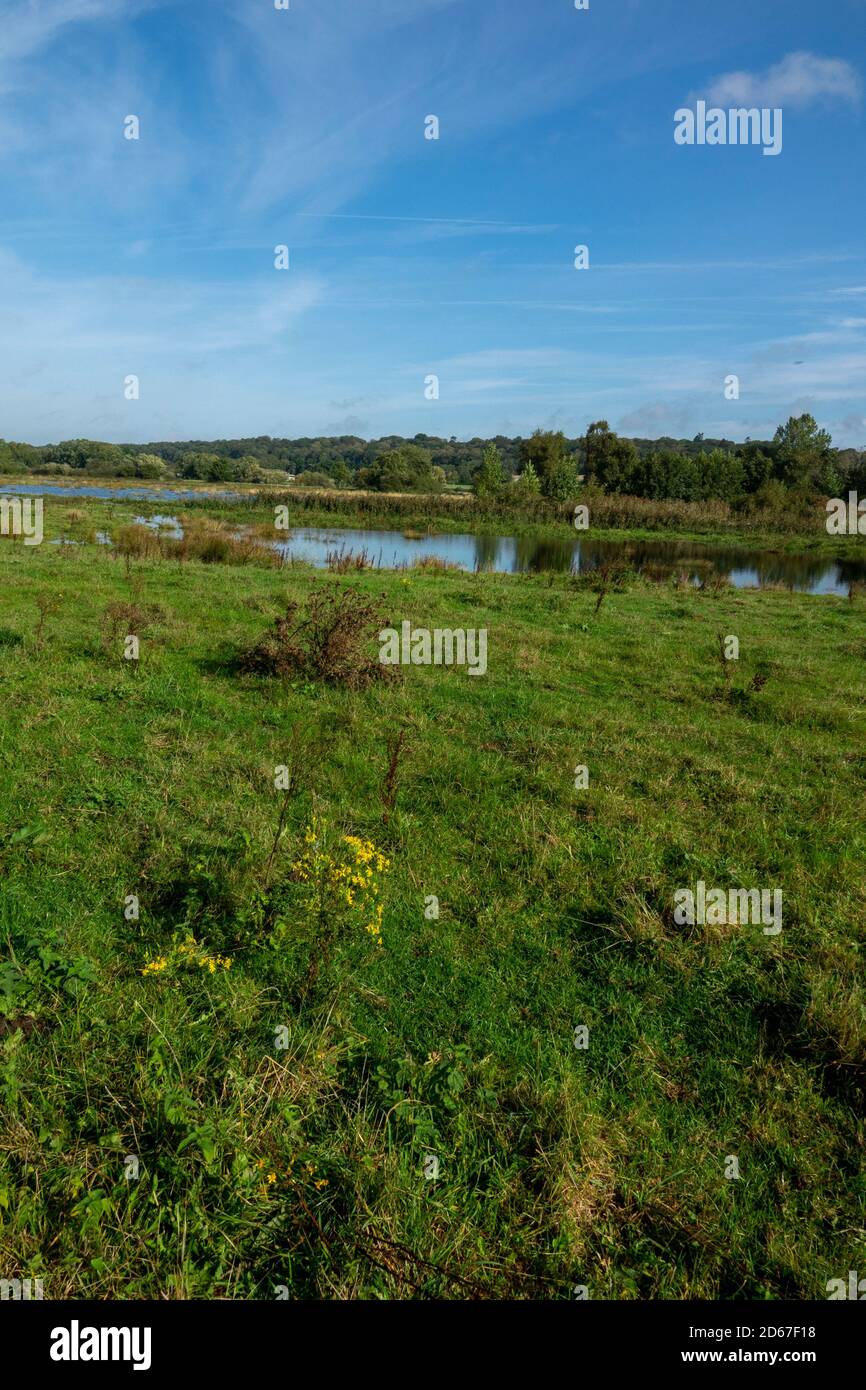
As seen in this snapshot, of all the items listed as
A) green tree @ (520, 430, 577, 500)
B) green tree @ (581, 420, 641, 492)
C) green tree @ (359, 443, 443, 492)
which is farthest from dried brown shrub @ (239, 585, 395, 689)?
green tree @ (359, 443, 443, 492)

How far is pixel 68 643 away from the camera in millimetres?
10680

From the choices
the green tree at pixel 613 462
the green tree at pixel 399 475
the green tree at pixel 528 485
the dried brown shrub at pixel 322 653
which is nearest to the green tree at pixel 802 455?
the green tree at pixel 613 462

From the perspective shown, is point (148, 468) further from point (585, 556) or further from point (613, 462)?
point (585, 556)

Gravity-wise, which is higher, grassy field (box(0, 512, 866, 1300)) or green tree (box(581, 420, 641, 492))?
green tree (box(581, 420, 641, 492))

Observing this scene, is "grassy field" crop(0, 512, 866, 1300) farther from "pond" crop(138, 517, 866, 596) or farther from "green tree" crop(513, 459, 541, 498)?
"green tree" crop(513, 459, 541, 498)

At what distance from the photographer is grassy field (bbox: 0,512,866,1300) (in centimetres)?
275

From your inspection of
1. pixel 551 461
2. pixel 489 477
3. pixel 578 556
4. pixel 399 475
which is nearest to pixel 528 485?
pixel 489 477

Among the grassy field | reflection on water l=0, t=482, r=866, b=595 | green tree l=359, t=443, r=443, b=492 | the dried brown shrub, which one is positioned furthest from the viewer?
green tree l=359, t=443, r=443, b=492

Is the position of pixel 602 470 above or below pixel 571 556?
above

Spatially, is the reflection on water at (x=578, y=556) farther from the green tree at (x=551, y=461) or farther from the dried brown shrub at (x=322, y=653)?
the green tree at (x=551, y=461)

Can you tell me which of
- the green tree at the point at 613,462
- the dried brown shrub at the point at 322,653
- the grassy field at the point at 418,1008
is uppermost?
the green tree at the point at 613,462

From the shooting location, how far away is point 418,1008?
13.1ft

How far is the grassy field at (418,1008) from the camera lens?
2746 mm
